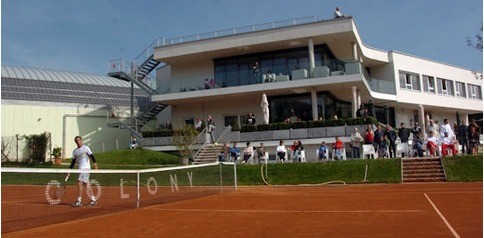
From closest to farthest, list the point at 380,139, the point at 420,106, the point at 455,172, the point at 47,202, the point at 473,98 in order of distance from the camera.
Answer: the point at 47,202 < the point at 455,172 < the point at 380,139 < the point at 420,106 < the point at 473,98

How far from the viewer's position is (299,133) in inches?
1142

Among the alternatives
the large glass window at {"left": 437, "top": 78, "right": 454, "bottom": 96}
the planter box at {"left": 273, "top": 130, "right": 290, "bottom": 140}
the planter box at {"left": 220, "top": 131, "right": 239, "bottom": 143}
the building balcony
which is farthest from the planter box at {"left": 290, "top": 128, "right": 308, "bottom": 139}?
the large glass window at {"left": 437, "top": 78, "right": 454, "bottom": 96}

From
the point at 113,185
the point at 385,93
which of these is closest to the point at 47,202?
the point at 113,185

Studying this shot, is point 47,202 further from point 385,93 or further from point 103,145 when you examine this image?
point 385,93

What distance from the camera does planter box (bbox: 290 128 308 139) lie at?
2892cm

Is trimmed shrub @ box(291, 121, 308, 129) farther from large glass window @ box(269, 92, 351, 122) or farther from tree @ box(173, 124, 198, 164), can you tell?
tree @ box(173, 124, 198, 164)

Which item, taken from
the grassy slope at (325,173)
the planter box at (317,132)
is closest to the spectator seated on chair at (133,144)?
the planter box at (317,132)

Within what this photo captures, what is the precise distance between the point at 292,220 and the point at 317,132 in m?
20.2

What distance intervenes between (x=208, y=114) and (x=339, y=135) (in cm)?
1265

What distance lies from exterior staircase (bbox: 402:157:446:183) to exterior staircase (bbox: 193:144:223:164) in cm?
1180

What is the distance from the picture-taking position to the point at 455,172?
19.6 metres

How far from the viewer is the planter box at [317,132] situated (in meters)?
28.5

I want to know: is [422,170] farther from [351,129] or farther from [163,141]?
[163,141]

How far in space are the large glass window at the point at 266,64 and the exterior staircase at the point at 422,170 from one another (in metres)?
11.8
